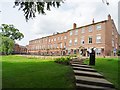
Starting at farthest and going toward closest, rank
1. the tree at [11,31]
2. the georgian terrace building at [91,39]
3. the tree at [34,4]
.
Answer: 1. the tree at [11,31]
2. the georgian terrace building at [91,39]
3. the tree at [34,4]

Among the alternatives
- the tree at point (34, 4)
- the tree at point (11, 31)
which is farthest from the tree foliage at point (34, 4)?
the tree at point (11, 31)

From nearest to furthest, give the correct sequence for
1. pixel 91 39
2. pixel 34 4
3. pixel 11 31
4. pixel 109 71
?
pixel 34 4, pixel 109 71, pixel 91 39, pixel 11 31

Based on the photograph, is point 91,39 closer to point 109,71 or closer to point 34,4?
point 109,71

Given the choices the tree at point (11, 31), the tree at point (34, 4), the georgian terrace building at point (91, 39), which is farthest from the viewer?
the tree at point (11, 31)

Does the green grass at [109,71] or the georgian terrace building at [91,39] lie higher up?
the georgian terrace building at [91,39]

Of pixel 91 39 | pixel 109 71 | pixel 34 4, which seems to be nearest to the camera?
pixel 34 4

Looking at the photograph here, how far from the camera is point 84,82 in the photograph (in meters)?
7.84

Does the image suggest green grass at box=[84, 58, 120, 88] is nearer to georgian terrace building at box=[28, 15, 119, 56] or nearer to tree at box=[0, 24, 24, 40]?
georgian terrace building at box=[28, 15, 119, 56]

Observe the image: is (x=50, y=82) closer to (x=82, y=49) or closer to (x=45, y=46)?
(x=82, y=49)

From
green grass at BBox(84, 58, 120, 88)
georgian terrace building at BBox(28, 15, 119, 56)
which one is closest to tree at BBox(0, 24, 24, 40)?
georgian terrace building at BBox(28, 15, 119, 56)

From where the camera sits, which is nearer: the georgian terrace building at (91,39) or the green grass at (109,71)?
the green grass at (109,71)

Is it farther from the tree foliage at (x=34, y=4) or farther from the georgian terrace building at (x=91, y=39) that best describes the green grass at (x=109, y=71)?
the georgian terrace building at (x=91, y=39)

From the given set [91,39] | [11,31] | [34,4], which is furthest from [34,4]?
[11,31]

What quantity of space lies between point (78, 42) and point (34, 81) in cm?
4390
